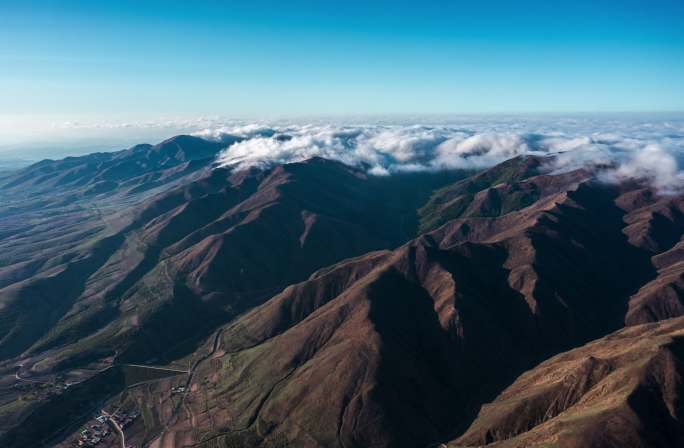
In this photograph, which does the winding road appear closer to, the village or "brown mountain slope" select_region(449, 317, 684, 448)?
the village

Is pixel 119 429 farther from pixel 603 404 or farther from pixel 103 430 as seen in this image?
pixel 603 404

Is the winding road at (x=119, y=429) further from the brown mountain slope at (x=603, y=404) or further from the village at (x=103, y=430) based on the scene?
the brown mountain slope at (x=603, y=404)

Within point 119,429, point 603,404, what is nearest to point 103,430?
point 119,429

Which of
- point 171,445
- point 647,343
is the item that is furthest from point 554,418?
point 171,445

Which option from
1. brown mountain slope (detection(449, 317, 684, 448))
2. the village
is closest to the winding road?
the village

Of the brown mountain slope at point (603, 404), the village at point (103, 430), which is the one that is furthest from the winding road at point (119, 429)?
the brown mountain slope at point (603, 404)

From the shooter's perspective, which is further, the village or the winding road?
the village

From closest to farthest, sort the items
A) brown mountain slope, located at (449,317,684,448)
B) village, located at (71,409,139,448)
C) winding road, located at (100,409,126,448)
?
brown mountain slope, located at (449,317,684,448), winding road, located at (100,409,126,448), village, located at (71,409,139,448)
